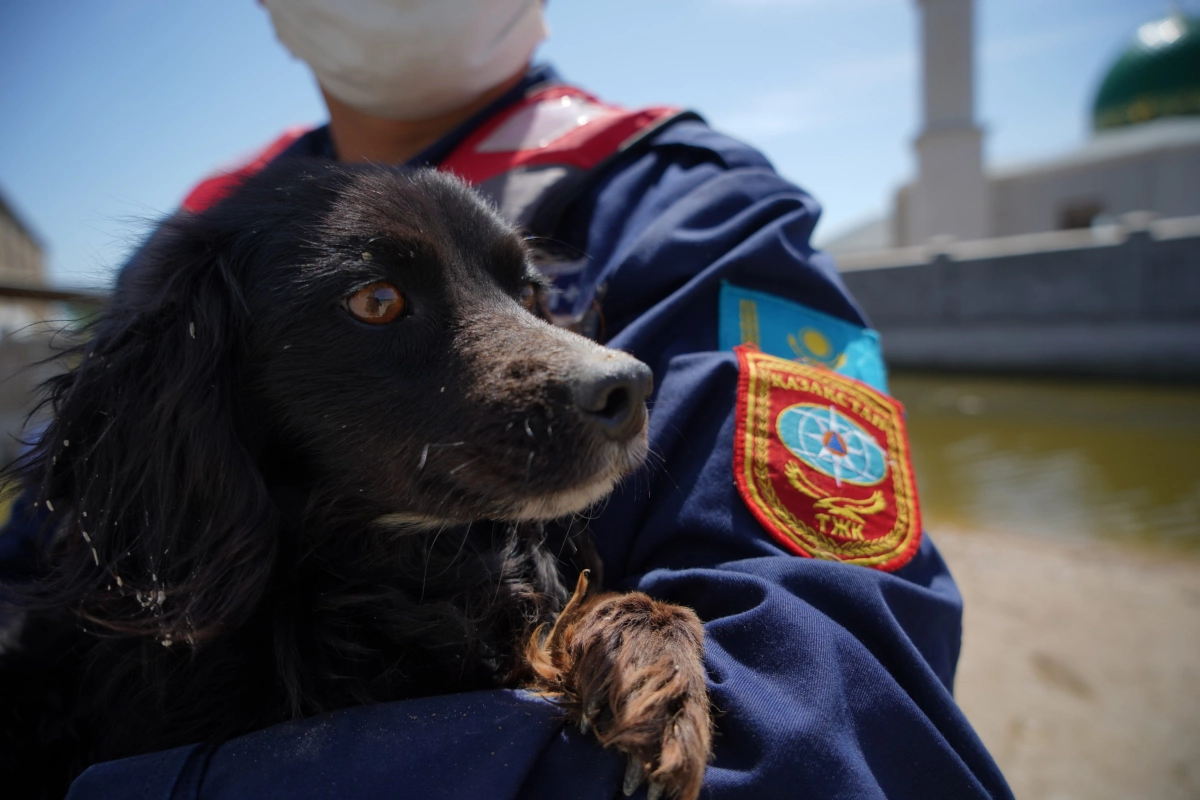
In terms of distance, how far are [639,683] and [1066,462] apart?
30.7 ft

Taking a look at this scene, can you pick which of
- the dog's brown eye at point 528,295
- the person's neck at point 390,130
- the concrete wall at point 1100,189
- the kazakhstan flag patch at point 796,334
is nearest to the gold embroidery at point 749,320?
the kazakhstan flag patch at point 796,334

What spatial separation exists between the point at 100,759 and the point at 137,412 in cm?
65

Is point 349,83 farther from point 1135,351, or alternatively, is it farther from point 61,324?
point 1135,351

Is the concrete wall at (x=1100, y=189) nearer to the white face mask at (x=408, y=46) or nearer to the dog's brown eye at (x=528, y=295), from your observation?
the white face mask at (x=408, y=46)

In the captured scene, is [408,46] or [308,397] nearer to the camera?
[308,397]

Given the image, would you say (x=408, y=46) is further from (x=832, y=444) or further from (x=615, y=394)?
(x=832, y=444)

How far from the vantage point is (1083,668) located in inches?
168

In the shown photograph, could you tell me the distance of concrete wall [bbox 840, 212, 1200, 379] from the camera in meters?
14.0

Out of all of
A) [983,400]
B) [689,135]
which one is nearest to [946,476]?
[983,400]

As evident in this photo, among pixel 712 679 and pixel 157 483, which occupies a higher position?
pixel 157 483

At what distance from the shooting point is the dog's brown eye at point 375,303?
139 cm

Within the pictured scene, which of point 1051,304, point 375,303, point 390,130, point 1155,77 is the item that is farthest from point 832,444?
point 1155,77

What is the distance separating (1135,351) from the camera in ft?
47.0

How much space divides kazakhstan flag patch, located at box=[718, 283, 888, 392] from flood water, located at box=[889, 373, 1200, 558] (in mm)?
4153
